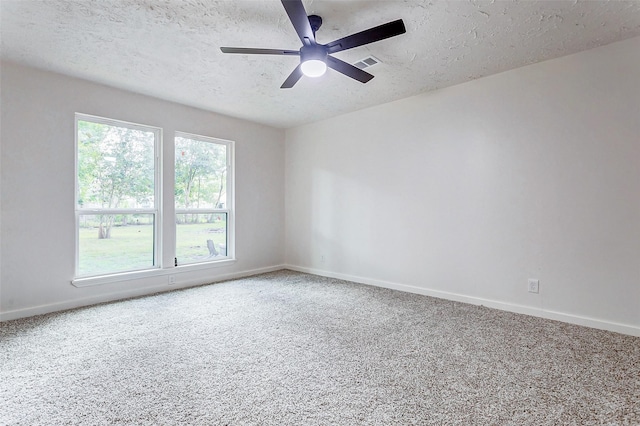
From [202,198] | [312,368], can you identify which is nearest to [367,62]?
[312,368]

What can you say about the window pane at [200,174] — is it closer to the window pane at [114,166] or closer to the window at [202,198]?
the window at [202,198]

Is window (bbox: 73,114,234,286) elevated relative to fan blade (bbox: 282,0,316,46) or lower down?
lower down

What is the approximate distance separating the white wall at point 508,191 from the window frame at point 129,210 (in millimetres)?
2426

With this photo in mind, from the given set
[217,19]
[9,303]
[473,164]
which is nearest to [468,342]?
[473,164]

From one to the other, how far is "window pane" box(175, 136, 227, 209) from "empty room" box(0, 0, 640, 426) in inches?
1.2

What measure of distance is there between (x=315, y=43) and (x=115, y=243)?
128 inches

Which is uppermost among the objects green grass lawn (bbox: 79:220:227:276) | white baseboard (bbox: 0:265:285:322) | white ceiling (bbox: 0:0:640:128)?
white ceiling (bbox: 0:0:640:128)

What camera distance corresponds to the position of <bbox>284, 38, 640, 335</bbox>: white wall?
267 centimetres

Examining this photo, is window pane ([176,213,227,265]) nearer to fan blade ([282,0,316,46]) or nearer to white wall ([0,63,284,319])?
white wall ([0,63,284,319])

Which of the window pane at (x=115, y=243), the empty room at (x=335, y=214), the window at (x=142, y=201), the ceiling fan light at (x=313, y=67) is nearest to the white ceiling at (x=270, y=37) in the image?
the empty room at (x=335, y=214)

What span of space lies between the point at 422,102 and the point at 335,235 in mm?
2228

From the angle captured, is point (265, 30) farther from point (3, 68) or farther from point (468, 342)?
point (468, 342)

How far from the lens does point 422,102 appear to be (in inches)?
152

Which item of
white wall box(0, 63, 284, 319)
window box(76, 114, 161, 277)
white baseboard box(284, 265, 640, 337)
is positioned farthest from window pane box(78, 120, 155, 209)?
white baseboard box(284, 265, 640, 337)
